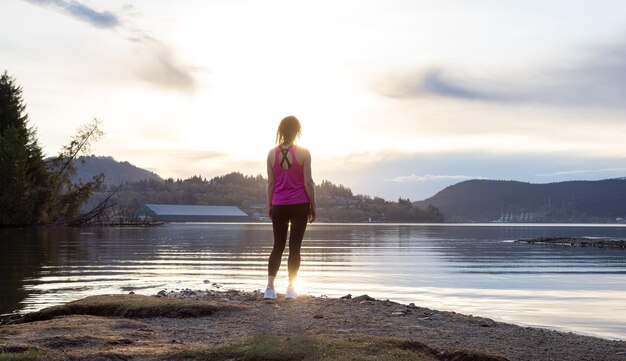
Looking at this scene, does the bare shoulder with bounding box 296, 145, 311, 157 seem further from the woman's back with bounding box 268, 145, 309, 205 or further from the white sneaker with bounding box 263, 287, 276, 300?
the white sneaker with bounding box 263, 287, 276, 300

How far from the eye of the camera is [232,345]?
616 cm

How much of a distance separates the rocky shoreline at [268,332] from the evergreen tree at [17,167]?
183ft

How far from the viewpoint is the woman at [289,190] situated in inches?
413

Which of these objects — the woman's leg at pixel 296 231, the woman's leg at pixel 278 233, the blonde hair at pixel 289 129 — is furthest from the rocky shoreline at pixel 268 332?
the blonde hair at pixel 289 129

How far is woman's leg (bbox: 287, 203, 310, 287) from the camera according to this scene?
10.6 metres

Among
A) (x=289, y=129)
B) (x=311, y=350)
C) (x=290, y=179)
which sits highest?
(x=289, y=129)

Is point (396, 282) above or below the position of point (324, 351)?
below

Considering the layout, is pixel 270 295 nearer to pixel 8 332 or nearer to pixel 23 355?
pixel 8 332

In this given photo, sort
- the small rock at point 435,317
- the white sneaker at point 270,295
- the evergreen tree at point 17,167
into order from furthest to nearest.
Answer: the evergreen tree at point 17,167 → the white sneaker at point 270,295 → the small rock at point 435,317

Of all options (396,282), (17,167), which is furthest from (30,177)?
(396,282)

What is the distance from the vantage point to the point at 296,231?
35.0ft

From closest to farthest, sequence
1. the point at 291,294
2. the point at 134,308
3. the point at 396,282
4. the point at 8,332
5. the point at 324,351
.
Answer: the point at 324,351 → the point at 8,332 → the point at 134,308 → the point at 291,294 → the point at 396,282

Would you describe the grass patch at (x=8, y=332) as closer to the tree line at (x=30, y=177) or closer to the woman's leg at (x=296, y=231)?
the woman's leg at (x=296, y=231)

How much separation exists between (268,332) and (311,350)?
154 centimetres
